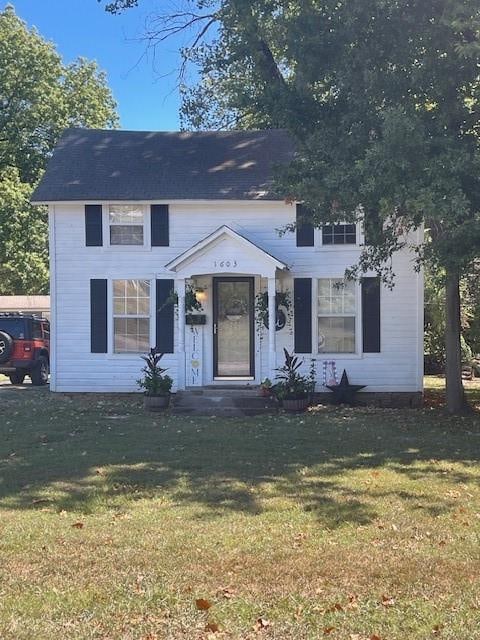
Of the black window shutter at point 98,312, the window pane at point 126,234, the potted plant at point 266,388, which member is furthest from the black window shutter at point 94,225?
the potted plant at point 266,388

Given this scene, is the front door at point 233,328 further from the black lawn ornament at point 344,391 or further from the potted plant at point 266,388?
the black lawn ornament at point 344,391

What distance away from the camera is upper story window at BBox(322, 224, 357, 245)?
14.8 meters

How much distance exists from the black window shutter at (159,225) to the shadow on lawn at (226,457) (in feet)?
13.2

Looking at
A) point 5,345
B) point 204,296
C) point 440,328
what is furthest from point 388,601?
point 440,328

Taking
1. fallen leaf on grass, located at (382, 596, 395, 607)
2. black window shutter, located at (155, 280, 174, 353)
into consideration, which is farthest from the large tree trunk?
fallen leaf on grass, located at (382, 596, 395, 607)

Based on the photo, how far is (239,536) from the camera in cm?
529

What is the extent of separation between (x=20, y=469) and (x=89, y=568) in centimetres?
339

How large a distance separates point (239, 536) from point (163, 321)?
989 centimetres

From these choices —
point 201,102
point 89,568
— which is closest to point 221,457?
point 89,568

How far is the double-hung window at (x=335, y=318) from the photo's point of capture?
14719 mm

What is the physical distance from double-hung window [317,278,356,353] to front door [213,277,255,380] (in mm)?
1514

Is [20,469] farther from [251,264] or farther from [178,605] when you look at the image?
[251,264]

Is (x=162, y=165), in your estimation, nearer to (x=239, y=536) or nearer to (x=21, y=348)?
(x=21, y=348)

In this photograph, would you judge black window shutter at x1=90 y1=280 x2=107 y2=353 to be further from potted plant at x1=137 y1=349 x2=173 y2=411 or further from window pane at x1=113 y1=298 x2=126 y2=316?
potted plant at x1=137 y1=349 x2=173 y2=411
